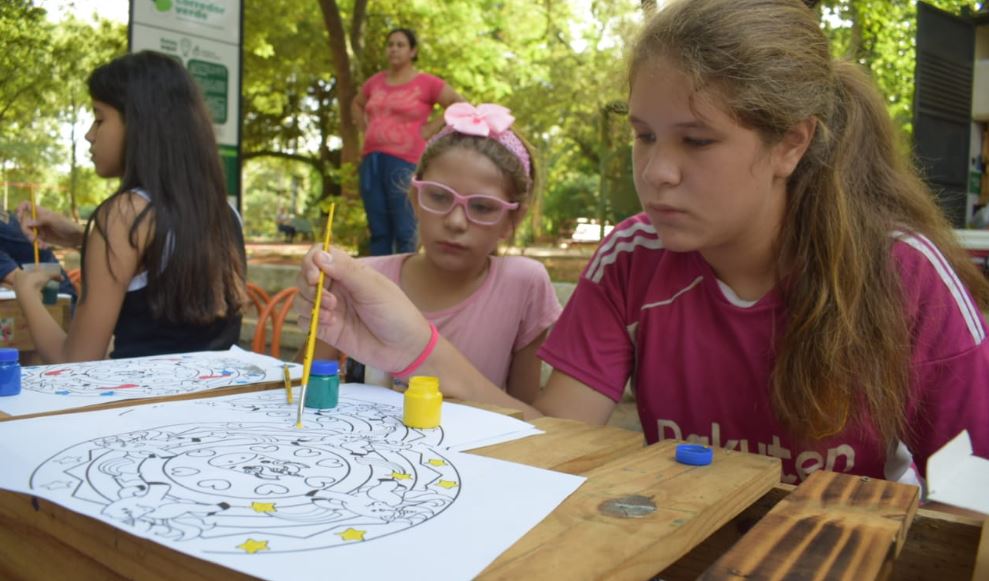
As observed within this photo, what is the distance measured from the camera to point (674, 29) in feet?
4.27

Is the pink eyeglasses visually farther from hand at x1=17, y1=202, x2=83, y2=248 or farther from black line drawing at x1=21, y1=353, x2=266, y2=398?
hand at x1=17, y1=202, x2=83, y2=248

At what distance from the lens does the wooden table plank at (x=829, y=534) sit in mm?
608

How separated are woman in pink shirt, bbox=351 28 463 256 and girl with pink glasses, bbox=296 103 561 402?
349 cm

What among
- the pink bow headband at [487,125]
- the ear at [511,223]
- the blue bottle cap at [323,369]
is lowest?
the blue bottle cap at [323,369]

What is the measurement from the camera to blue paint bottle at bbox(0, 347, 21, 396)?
1.19 m

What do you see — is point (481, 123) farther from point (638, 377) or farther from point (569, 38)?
point (569, 38)

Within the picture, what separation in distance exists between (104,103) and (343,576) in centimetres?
218

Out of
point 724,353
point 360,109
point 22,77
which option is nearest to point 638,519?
point 724,353

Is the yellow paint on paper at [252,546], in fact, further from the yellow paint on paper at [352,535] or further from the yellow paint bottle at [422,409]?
the yellow paint bottle at [422,409]

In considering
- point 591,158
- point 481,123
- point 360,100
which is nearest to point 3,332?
point 481,123

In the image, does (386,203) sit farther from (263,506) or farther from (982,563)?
(982,563)

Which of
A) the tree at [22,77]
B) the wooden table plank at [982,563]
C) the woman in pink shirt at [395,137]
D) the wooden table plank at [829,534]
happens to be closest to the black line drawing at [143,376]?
the wooden table plank at [829,534]

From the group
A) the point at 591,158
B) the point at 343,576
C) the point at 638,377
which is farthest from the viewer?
the point at 591,158

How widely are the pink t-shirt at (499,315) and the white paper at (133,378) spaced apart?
0.65 m
